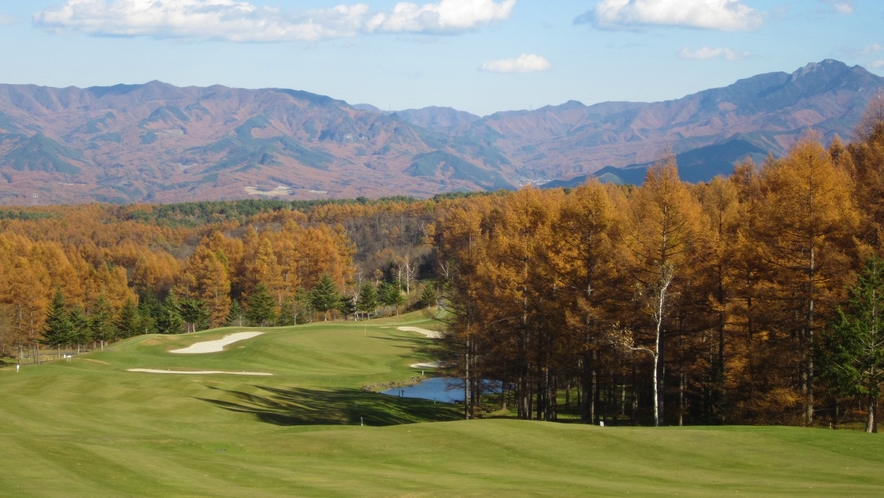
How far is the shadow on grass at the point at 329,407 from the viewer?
46.7m

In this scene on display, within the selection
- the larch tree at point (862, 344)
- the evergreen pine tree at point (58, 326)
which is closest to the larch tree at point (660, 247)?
the larch tree at point (862, 344)

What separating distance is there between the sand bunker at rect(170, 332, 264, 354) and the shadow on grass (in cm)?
2260

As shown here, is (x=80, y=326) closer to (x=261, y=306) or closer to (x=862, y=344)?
(x=261, y=306)

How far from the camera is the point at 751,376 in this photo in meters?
39.2

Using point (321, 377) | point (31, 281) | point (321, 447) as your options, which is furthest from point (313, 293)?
point (321, 447)

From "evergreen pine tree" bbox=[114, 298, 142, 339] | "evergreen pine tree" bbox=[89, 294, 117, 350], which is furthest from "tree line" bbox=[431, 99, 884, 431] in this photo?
"evergreen pine tree" bbox=[114, 298, 142, 339]

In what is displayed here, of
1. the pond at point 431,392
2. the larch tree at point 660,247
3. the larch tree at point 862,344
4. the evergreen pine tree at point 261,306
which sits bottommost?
the pond at point 431,392

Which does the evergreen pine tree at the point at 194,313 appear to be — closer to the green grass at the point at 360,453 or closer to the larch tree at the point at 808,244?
the green grass at the point at 360,453

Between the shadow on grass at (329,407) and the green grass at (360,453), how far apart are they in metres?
0.27

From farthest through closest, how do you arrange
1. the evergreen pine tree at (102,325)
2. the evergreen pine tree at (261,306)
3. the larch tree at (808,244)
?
the evergreen pine tree at (261,306) → the evergreen pine tree at (102,325) → the larch tree at (808,244)

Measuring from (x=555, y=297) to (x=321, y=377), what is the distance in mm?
28463

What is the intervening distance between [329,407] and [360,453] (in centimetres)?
1982

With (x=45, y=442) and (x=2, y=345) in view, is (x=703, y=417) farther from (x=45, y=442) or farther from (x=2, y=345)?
(x=2, y=345)

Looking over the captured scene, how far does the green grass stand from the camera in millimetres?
24094
